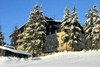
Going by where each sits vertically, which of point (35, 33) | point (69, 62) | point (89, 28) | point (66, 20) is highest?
point (66, 20)

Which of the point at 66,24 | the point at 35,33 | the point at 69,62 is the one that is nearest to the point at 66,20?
the point at 66,24

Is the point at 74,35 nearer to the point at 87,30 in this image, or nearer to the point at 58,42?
the point at 87,30

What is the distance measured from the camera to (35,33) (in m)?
64.5

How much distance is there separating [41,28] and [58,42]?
1279cm

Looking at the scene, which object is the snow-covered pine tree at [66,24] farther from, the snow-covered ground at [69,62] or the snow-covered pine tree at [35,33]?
the snow-covered ground at [69,62]

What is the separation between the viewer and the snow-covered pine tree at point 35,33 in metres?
62.8

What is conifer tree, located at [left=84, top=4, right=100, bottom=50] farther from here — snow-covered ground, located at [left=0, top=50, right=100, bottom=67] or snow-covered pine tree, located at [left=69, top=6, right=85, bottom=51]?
snow-covered ground, located at [left=0, top=50, right=100, bottom=67]

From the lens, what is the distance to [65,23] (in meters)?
68.0

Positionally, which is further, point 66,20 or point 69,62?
point 66,20

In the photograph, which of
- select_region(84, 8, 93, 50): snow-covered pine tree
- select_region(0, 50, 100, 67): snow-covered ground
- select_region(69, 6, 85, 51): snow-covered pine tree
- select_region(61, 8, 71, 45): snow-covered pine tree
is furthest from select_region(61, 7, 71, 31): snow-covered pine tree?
select_region(0, 50, 100, 67): snow-covered ground

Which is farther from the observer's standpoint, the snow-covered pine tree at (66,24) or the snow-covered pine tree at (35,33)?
the snow-covered pine tree at (66,24)

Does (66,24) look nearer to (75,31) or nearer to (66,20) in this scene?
(66,20)

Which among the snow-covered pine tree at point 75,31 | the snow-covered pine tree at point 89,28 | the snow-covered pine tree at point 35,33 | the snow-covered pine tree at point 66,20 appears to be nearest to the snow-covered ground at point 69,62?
the snow-covered pine tree at point 35,33

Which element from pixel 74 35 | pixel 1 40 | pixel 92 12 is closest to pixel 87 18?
pixel 92 12
